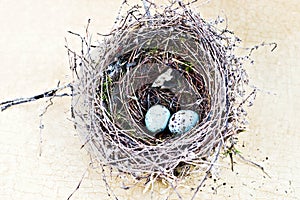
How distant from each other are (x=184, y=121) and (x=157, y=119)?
2.1 inches

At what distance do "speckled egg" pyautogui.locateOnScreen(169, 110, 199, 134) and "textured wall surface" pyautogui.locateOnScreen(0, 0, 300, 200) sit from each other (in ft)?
0.37

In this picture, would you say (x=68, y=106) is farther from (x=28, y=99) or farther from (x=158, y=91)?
(x=158, y=91)

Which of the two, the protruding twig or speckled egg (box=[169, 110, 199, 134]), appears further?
the protruding twig

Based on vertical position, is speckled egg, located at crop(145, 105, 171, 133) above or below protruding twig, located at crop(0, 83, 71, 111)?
below

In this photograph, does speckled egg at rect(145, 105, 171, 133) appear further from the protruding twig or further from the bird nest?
the protruding twig

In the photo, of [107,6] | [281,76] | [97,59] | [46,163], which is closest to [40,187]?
[46,163]

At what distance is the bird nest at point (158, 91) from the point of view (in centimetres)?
102

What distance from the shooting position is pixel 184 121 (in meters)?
1.07

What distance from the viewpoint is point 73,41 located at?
1.22m

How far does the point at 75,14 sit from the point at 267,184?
0.52m

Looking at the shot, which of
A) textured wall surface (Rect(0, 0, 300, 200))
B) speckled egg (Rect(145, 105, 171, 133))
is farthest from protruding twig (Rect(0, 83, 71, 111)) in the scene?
speckled egg (Rect(145, 105, 171, 133))

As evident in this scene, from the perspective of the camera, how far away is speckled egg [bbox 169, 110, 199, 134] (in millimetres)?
1070

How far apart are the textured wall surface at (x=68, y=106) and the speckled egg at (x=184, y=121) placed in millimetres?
112

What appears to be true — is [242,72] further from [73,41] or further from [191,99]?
[73,41]
